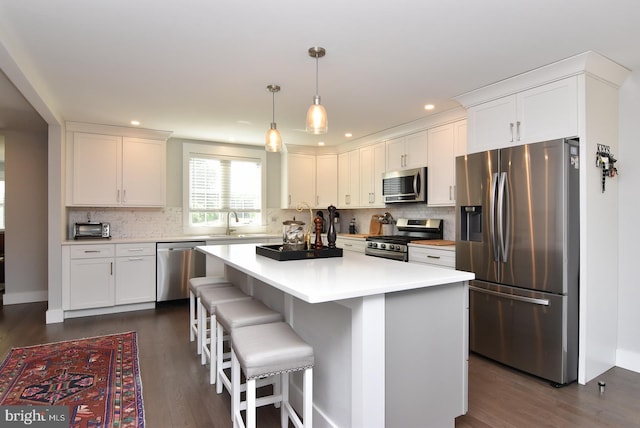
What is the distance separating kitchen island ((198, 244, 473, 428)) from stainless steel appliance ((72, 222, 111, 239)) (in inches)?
133

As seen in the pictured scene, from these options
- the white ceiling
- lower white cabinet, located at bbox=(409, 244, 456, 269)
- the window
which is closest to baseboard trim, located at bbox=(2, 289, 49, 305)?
the window

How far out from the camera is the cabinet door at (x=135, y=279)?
14.6ft

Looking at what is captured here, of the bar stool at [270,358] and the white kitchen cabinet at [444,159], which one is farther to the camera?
the white kitchen cabinet at [444,159]

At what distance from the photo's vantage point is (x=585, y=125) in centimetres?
258

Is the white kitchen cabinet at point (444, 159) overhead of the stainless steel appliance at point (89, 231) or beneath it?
overhead

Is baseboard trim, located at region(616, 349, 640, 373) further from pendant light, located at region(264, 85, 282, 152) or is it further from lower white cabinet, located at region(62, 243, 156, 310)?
lower white cabinet, located at region(62, 243, 156, 310)

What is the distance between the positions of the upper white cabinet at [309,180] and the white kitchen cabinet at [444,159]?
201 centimetres

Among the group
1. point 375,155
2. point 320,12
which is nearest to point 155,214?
point 375,155

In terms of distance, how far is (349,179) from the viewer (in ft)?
18.3

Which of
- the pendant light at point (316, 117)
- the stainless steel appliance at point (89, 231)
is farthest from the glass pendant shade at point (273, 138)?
the stainless steel appliance at point (89, 231)

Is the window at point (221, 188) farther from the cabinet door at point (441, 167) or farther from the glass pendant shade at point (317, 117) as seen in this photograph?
the glass pendant shade at point (317, 117)

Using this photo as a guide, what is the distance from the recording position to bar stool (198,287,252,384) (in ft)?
8.39

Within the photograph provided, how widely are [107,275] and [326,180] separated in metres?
3.35

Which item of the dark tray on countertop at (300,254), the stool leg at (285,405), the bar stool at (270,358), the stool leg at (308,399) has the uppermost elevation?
the dark tray on countertop at (300,254)
